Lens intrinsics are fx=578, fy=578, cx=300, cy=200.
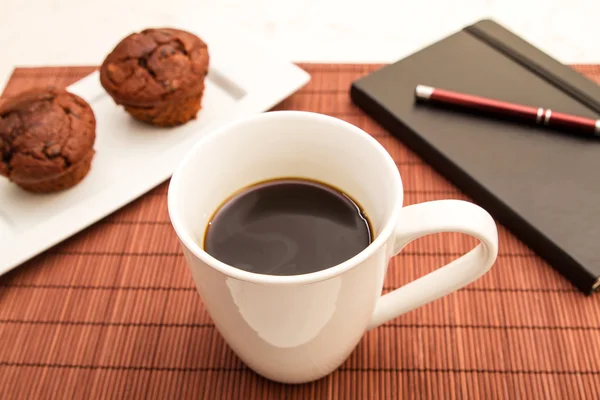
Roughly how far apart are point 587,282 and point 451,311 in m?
0.15

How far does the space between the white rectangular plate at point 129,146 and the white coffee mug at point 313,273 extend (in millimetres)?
247

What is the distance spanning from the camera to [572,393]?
0.56m

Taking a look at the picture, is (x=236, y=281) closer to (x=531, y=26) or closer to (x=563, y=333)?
(x=563, y=333)

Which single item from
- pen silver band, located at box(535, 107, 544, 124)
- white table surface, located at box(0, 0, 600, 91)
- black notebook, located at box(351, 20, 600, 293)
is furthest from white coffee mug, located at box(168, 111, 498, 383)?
white table surface, located at box(0, 0, 600, 91)

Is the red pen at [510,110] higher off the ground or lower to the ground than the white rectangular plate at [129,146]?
higher

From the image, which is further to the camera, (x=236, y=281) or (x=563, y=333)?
(x=563, y=333)

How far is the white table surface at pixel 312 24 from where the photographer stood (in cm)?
107

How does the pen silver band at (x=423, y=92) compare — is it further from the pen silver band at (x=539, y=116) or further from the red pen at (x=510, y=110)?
the pen silver band at (x=539, y=116)

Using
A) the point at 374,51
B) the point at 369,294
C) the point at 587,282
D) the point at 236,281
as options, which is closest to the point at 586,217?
the point at 587,282

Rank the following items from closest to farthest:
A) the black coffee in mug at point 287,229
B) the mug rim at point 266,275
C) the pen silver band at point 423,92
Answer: the mug rim at point 266,275 < the black coffee in mug at point 287,229 < the pen silver band at point 423,92

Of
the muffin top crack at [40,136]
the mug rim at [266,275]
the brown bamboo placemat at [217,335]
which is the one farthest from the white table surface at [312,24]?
the mug rim at [266,275]

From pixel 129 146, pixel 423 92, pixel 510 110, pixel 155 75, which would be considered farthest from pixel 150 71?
pixel 510 110

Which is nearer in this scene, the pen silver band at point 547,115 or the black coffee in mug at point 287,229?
the black coffee in mug at point 287,229

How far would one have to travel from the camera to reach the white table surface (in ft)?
3.52
